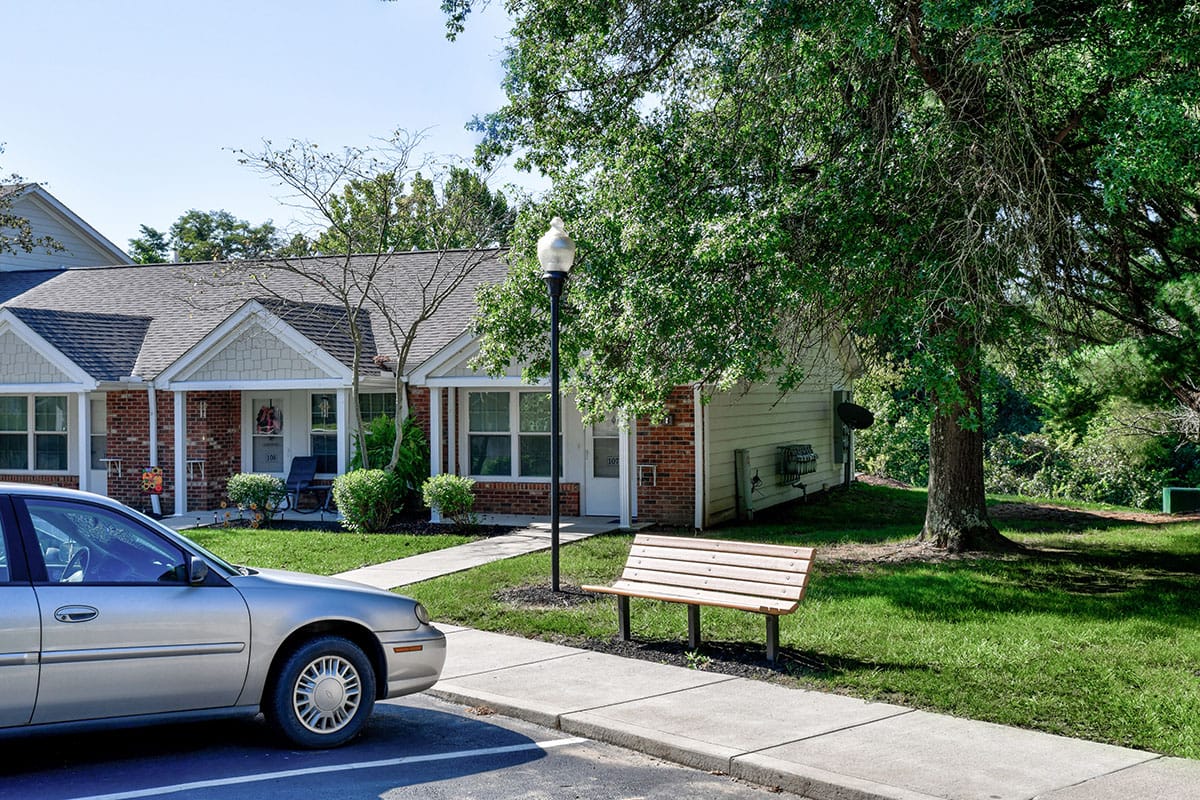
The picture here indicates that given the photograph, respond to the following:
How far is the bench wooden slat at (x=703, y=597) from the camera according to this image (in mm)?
8953

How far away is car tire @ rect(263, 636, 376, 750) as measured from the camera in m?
6.93

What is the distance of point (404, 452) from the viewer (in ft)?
64.9

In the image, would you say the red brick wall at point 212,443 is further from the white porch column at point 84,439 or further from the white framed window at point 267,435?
the white porch column at point 84,439


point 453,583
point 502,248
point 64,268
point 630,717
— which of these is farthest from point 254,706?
point 64,268

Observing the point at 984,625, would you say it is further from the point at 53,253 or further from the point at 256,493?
the point at 53,253

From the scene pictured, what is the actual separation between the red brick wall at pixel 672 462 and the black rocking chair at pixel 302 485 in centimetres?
618

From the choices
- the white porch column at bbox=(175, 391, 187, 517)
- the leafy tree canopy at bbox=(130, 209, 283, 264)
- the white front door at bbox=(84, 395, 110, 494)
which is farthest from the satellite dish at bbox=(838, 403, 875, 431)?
the leafy tree canopy at bbox=(130, 209, 283, 264)

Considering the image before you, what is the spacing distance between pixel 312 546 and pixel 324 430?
557cm

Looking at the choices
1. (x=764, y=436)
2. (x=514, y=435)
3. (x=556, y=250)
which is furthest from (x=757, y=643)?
(x=764, y=436)

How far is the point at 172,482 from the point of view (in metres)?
21.9

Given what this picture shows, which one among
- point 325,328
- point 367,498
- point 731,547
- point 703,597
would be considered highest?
point 325,328

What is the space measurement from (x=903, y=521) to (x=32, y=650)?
16.0 metres

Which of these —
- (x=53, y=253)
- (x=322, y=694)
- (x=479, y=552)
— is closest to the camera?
(x=322, y=694)

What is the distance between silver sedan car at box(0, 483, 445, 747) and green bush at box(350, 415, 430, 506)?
1237 cm
